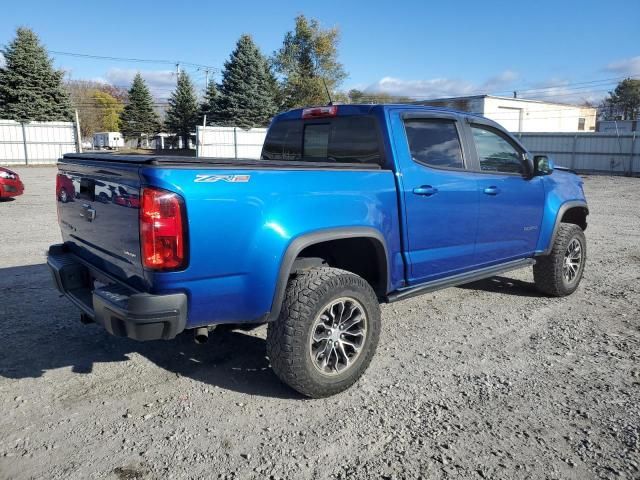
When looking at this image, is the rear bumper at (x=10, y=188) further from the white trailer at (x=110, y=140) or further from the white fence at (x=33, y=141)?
the white trailer at (x=110, y=140)

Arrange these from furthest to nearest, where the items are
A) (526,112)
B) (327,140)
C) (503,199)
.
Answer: (526,112)
(503,199)
(327,140)

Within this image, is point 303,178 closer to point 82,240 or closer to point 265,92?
point 82,240

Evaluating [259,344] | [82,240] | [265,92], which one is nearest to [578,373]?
[259,344]

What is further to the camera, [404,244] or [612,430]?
[404,244]

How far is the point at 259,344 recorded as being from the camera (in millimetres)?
4355

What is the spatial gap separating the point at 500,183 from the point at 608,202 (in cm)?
1239

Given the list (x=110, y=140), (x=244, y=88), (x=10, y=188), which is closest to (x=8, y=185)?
(x=10, y=188)

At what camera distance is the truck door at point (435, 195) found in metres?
3.90

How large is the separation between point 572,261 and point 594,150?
25440 millimetres

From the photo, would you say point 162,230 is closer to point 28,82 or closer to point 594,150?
point 594,150

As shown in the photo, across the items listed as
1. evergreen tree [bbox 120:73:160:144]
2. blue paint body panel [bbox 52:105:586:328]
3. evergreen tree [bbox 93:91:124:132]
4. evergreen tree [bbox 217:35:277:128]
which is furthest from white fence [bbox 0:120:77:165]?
evergreen tree [bbox 93:91:124:132]

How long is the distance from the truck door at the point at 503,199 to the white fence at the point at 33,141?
28.7 m

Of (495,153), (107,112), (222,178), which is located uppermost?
(107,112)

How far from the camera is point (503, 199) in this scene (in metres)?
4.75
